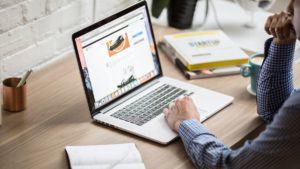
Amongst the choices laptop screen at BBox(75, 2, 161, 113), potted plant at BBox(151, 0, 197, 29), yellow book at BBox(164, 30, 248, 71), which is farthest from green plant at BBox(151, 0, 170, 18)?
laptop screen at BBox(75, 2, 161, 113)

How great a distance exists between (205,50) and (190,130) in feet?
1.83

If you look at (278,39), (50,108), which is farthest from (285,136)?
(50,108)

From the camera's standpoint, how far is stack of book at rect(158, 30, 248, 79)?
81.9 inches

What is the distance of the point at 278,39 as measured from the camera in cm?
184

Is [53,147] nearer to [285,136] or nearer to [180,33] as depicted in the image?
[285,136]

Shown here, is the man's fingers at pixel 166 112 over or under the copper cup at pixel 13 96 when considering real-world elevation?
under

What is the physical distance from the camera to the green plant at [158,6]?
7.87ft

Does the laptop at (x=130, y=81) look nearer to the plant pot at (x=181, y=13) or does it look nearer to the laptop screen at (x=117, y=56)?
the laptop screen at (x=117, y=56)

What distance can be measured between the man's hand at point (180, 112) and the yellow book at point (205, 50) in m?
0.29

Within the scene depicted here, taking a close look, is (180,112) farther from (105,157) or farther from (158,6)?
(158,6)

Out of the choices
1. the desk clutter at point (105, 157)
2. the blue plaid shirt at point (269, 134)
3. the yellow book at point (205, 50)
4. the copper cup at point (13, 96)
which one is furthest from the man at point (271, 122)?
the copper cup at point (13, 96)

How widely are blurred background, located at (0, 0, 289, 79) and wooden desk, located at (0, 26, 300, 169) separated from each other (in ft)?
0.27

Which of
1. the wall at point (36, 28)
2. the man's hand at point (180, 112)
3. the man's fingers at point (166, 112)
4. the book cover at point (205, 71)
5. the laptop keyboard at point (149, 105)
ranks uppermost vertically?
the wall at point (36, 28)

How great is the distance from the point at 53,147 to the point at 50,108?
0.73 ft
